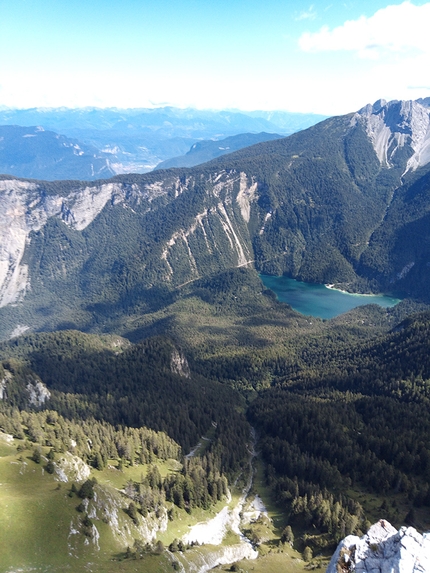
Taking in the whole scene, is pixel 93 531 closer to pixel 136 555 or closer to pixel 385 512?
pixel 136 555

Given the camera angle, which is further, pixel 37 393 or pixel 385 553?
pixel 37 393

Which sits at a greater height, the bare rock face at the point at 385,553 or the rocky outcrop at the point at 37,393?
the bare rock face at the point at 385,553

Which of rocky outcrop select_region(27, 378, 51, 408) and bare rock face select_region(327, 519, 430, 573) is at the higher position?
bare rock face select_region(327, 519, 430, 573)

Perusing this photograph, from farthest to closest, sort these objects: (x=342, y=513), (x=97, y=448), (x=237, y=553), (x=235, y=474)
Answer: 1. (x=235, y=474)
2. (x=97, y=448)
3. (x=342, y=513)
4. (x=237, y=553)

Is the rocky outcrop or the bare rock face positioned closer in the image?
the bare rock face

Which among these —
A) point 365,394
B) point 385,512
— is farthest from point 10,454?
point 365,394

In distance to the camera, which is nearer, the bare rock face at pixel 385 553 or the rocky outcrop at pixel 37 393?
the bare rock face at pixel 385 553

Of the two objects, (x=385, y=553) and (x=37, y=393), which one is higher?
(x=385, y=553)

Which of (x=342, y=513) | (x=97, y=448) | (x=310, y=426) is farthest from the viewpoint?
(x=310, y=426)
